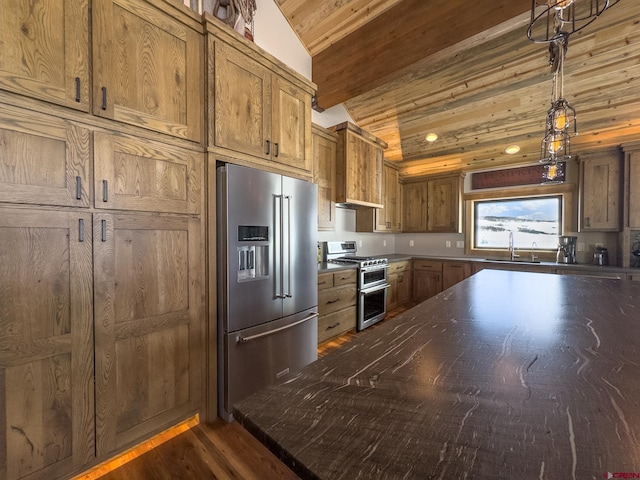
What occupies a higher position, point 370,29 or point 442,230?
point 370,29

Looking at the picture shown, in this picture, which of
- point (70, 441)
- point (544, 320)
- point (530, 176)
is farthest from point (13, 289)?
point (530, 176)

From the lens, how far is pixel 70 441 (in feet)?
4.19

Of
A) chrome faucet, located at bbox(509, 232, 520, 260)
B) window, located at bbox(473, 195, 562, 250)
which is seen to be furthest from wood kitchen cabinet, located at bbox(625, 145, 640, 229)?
chrome faucet, located at bbox(509, 232, 520, 260)

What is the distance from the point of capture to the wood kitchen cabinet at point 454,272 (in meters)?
4.04

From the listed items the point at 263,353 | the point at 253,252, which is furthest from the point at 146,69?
the point at 263,353

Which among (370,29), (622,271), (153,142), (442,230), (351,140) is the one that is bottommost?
(622,271)

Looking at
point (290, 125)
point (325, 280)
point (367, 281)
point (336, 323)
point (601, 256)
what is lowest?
point (336, 323)

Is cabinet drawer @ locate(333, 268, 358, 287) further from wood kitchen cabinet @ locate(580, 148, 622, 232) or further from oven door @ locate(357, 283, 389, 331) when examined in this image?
wood kitchen cabinet @ locate(580, 148, 622, 232)

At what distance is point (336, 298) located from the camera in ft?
10.1

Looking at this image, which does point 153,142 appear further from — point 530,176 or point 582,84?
point 530,176

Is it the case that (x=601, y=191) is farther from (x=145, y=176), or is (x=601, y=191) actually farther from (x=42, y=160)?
(x=42, y=160)

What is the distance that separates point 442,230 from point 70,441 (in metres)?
4.67

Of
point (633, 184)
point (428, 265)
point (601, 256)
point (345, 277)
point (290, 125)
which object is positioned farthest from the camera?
point (428, 265)

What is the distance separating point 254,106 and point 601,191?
4.10m
